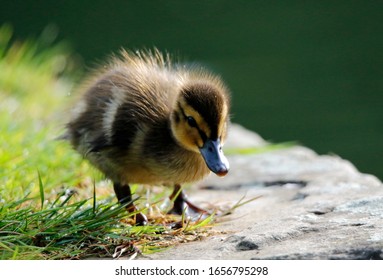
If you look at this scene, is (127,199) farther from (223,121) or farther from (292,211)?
(292,211)

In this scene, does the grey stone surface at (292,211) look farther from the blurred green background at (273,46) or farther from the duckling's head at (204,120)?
the blurred green background at (273,46)

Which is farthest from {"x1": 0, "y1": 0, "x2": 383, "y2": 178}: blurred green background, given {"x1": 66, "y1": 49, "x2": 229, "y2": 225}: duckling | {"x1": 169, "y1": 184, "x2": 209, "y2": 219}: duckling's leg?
{"x1": 66, "y1": 49, "x2": 229, "y2": 225}: duckling

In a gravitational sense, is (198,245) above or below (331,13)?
below

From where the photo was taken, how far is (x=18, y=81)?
5.41 m

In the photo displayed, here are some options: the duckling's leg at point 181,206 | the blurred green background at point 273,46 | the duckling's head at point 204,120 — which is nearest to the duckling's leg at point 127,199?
the duckling's leg at point 181,206

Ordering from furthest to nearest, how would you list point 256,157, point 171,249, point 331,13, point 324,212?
point 331,13, point 256,157, point 324,212, point 171,249

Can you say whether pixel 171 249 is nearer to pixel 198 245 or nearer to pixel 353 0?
pixel 198 245

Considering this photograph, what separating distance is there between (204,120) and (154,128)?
285 millimetres

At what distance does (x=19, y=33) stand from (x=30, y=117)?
441 cm

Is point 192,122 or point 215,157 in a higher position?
point 192,122

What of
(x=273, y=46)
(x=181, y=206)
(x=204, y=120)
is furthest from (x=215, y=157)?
(x=273, y=46)

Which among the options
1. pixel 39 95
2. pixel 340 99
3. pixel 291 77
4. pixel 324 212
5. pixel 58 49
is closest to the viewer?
pixel 324 212

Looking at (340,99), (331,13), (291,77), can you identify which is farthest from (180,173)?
(331,13)

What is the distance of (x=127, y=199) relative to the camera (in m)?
3.23
